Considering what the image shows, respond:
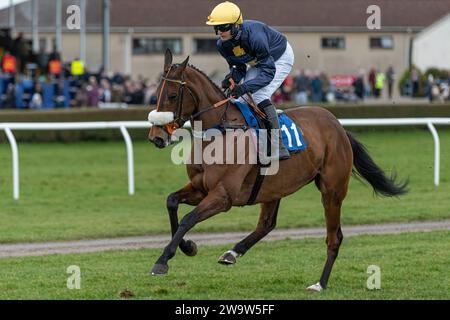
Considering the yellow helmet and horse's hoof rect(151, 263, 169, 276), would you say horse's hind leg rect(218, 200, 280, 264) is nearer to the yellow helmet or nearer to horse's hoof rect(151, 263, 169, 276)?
horse's hoof rect(151, 263, 169, 276)

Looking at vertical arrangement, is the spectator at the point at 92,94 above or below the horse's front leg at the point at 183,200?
below

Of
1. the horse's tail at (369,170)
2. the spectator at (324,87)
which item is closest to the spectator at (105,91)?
the spectator at (324,87)

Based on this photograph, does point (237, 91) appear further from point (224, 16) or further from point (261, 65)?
point (224, 16)

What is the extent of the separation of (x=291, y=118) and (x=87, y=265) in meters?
1.94

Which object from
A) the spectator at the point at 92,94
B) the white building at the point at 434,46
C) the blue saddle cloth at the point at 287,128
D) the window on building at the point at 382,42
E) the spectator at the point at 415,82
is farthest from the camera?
the window on building at the point at 382,42

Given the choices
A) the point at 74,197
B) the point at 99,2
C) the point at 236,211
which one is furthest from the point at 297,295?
the point at 99,2

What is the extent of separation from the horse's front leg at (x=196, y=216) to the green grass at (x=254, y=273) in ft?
0.56

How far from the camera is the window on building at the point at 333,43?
130 ft

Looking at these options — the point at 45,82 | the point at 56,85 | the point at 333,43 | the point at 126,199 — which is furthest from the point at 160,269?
the point at 333,43

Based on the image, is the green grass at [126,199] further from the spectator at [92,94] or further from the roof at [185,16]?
the roof at [185,16]

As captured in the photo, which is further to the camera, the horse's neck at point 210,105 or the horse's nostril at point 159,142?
the horse's neck at point 210,105

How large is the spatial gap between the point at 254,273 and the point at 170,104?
1.51 meters

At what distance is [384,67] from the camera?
41.1 meters

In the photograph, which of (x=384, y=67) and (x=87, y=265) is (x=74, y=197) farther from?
(x=384, y=67)
